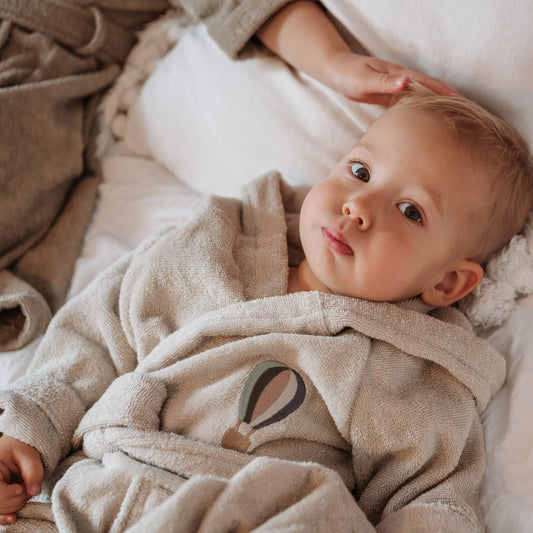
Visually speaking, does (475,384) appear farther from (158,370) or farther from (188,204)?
(188,204)

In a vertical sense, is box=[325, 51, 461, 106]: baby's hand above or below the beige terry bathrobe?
above

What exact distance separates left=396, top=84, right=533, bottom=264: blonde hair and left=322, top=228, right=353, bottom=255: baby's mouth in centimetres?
22

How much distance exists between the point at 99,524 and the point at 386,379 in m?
0.46

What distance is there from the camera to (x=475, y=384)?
3.14 ft

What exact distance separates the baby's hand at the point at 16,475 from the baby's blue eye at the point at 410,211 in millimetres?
678

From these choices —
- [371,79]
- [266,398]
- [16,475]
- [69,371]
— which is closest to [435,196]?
[371,79]

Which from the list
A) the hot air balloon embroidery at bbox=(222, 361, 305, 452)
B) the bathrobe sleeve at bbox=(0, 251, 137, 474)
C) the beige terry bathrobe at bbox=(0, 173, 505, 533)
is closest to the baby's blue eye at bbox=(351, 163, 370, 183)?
the beige terry bathrobe at bbox=(0, 173, 505, 533)

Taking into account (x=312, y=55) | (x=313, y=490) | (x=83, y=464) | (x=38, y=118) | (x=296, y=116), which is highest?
(x=312, y=55)

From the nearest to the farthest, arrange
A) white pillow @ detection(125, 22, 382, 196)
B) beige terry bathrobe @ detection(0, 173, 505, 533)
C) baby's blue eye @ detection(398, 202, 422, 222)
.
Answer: beige terry bathrobe @ detection(0, 173, 505, 533), baby's blue eye @ detection(398, 202, 422, 222), white pillow @ detection(125, 22, 382, 196)

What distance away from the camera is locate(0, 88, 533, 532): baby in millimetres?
872

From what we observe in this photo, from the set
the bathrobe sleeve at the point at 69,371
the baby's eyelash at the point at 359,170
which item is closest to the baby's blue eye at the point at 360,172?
the baby's eyelash at the point at 359,170

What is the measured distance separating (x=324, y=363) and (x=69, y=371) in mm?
438

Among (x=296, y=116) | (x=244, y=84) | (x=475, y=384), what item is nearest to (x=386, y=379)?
(x=475, y=384)

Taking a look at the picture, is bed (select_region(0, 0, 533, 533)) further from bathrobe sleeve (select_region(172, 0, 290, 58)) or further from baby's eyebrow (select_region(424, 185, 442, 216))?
baby's eyebrow (select_region(424, 185, 442, 216))
